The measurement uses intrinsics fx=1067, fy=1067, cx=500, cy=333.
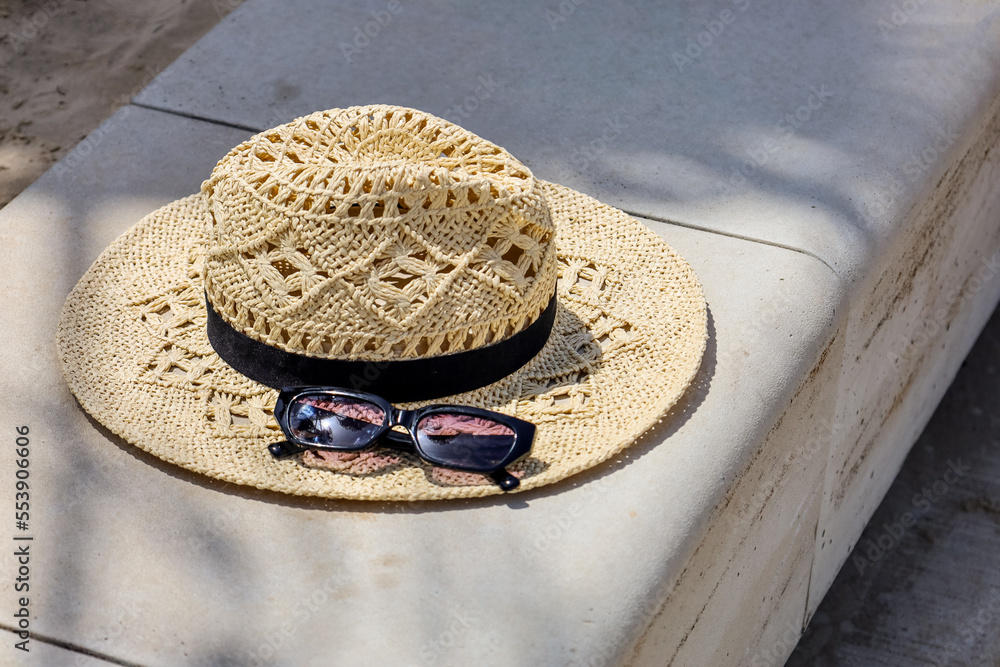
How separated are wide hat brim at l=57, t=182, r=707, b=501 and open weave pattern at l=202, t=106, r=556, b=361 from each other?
0.11 m

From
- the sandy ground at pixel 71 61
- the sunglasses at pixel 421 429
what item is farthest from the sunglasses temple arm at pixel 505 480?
the sandy ground at pixel 71 61

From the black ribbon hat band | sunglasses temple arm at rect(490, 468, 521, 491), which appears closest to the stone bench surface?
sunglasses temple arm at rect(490, 468, 521, 491)

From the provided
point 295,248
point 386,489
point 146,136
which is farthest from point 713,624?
point 146,136

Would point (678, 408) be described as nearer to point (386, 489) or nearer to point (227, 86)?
point (386, 489)

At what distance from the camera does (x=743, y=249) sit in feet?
6.42

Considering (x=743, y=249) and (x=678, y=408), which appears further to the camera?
(x=743, y=249)

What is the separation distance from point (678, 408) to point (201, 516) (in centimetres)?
71

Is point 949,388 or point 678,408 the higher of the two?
point 678,408

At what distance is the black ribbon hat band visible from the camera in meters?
1.46

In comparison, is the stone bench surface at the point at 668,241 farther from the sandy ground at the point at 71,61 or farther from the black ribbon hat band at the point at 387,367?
the sandy ground at the point at 71,61

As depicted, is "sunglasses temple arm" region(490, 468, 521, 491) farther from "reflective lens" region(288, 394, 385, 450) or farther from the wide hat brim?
"reflective lens" region(288, 394, 385, 450)

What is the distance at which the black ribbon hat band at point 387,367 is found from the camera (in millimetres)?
1457

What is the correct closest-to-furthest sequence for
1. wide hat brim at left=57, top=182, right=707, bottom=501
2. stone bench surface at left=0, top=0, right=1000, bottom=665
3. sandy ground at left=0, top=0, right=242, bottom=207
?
1. stone bench surface at left=0, top=0, right=1000, bottom=665
2. wide hat brim at left=57, top=182, right=707, bottom=501
3. sandy ground at left=0, top=0, right=242, bottom=207

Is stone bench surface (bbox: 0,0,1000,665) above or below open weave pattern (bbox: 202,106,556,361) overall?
below
